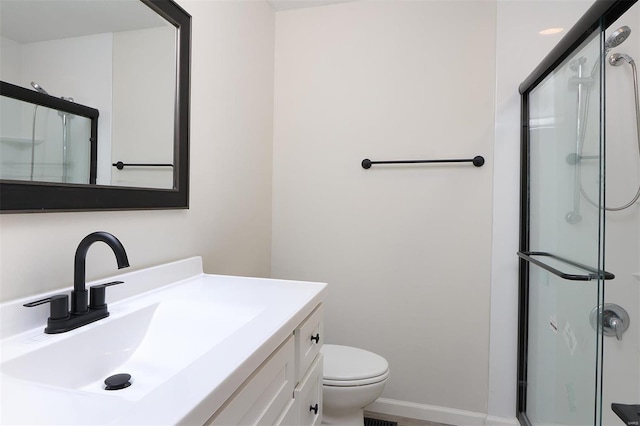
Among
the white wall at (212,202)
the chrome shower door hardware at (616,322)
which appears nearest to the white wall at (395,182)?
the white wall at (212,202)

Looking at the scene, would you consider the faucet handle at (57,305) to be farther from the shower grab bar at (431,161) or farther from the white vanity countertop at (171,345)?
the shower grab bar at (431,161)

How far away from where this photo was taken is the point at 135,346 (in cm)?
85

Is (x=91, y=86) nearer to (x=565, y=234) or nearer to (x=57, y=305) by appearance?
(x=57, y=305)

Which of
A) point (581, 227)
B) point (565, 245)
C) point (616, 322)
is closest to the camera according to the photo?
point (581, 227)

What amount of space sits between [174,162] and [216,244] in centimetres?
41

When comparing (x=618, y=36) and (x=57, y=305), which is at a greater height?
(x=618, y=36)

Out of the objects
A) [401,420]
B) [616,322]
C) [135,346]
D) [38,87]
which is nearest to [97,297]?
[135,346]

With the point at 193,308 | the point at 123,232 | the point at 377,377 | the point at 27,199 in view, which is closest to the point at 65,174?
the point at 27,199

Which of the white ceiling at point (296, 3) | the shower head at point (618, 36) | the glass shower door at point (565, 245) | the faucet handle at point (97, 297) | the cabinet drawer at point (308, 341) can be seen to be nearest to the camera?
the faucet handle at point (97, 297)

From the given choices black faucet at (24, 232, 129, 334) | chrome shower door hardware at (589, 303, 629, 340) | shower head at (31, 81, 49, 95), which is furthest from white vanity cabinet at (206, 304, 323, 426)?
chrome shower door hardware at (589, 303, 629, 340)

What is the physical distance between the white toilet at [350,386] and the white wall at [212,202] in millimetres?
638

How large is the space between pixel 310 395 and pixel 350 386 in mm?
428

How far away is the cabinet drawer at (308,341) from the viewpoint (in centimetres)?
95

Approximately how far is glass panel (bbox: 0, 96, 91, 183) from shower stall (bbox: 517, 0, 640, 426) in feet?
4.66
